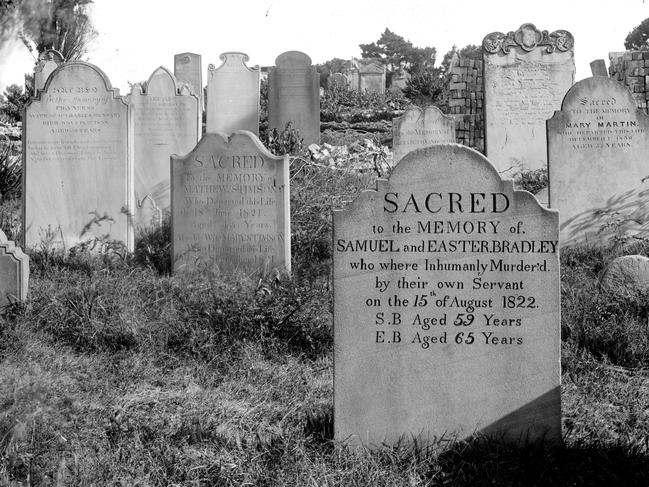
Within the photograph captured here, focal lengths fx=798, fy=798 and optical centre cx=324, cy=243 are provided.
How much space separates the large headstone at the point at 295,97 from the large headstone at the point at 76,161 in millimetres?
8750

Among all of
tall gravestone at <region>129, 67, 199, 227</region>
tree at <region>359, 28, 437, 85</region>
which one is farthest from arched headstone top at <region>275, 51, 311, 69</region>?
tree at <region>359, 28, 437, 85</region>

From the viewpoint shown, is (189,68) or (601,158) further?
(189,68)

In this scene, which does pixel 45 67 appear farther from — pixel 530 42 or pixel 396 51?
pixel 396 51

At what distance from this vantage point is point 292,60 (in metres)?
16.3

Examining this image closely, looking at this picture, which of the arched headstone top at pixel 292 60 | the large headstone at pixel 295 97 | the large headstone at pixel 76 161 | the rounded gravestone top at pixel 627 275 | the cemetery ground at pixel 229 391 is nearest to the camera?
the cemetery ground at pixel 229 391

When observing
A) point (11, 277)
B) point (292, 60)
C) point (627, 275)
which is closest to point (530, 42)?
point (292, 60)

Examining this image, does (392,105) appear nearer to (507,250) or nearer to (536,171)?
(536,171)

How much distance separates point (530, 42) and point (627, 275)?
8.31m

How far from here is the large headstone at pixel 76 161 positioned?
7.69m

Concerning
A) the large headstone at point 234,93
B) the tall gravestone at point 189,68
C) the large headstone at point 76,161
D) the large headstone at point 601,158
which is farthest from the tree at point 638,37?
the large headstone at point 76,161

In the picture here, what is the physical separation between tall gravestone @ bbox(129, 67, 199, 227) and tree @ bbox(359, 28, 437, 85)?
2211 inches

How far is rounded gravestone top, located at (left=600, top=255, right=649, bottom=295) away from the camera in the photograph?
578 centimetres

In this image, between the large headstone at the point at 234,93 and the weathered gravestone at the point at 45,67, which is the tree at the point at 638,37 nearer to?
the large headstone at the point at 234,93

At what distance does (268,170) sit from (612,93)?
3597 mm
